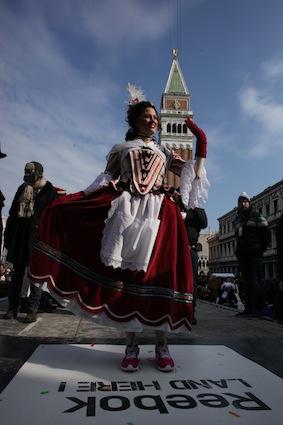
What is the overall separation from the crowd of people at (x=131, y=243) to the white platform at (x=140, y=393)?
0.19 m

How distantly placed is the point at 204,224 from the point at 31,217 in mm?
2095

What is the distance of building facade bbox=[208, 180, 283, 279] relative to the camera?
51.4 metres

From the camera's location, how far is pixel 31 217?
4242 millimetres

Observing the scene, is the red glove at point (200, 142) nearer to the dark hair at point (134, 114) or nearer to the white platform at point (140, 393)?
the dark hair at point (134, 114)

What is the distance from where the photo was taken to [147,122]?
9.11 feet

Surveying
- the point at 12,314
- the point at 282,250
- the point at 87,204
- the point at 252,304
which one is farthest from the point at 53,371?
the point at 252,304

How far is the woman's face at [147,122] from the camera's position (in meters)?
2.78

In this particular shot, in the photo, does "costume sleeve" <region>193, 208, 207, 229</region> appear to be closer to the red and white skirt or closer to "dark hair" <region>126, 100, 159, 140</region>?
"dark hair" <region>126, 100, 159, 140</region>

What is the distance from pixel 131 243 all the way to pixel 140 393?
0.91 meters

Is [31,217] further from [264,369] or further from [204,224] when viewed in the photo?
[264,369]

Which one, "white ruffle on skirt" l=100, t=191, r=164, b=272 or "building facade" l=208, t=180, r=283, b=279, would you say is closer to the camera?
"white ruffle on skirt" l=100, t=191, r=164, b=272

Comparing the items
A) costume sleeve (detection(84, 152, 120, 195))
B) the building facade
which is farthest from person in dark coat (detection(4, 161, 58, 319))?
the building facade

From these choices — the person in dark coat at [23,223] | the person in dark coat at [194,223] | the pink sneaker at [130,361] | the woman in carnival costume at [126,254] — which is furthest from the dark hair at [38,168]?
the pink sneaker at [130,361]

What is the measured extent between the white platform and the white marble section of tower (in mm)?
64176
